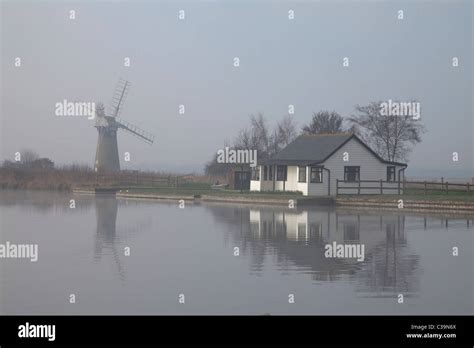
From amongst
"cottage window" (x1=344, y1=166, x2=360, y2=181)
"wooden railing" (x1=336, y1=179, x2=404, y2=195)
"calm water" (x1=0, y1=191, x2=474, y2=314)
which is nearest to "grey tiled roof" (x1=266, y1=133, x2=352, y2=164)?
"cottage window" (x1=344, y1=166, x2=360, y2=181)

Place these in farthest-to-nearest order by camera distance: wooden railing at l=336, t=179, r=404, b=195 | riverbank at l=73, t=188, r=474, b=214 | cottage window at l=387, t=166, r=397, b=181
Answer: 1. cottage window at l=387, t=166, r=397, b=181
2. wooden railing at l=336, t=179, r=404, b=195
3. riverbank at l=73, t=188, r=474, b=214

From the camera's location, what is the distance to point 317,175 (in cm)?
4291

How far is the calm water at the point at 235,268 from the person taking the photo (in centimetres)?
1241

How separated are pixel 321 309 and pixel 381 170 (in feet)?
107

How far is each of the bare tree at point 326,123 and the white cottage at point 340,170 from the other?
20.1 meters

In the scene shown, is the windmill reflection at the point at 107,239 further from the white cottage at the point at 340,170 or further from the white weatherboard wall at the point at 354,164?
the white weatherboard wall at the point at 354,164

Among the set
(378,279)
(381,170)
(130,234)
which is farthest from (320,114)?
(378,279)

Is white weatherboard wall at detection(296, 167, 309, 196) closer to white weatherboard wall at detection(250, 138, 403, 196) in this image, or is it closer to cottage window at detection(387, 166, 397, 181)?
white weatherboard wall at detection(250, 138, 403, 196)

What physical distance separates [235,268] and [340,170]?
2772cm

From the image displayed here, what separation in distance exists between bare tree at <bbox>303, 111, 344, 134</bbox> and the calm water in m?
37.6

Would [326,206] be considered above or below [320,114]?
below

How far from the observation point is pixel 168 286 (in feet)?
45.9

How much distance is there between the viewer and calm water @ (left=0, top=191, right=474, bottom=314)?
12414mm

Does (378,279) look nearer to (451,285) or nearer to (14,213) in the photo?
(451,285)
